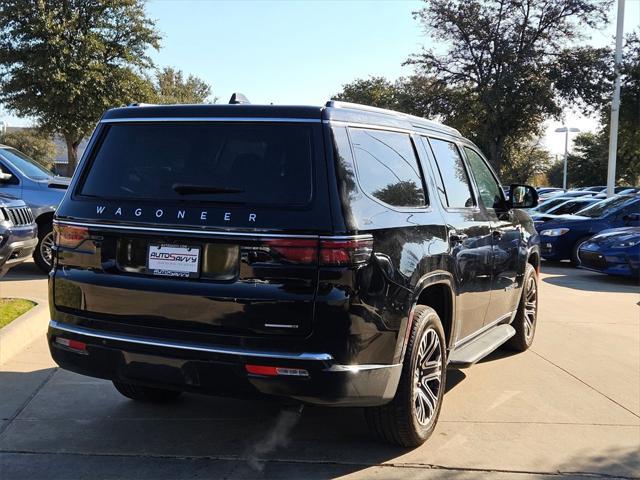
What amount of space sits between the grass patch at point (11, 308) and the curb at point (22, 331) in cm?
7

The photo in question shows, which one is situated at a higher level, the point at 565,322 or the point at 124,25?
the point at 124,25

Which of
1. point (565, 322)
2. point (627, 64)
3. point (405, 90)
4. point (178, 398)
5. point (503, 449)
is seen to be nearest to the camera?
point (503, 449)

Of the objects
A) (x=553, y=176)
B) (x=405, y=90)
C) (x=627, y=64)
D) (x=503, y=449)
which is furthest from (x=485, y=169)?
(x=553, y=176)

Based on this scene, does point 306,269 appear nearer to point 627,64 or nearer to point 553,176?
point 627,64

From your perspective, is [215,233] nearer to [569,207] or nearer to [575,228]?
[575,228]

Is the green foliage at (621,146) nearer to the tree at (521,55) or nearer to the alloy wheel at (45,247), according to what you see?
the tree at (521,55)

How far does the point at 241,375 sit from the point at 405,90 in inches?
1180

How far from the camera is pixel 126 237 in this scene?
344cm

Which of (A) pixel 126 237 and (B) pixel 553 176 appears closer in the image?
(A) pixel 126 237

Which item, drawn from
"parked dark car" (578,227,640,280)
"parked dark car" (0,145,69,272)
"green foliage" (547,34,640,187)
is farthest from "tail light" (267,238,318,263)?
"green foliage" (547,34,640,187)

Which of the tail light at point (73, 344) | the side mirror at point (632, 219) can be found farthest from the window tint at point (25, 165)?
the side mirror at point (632, 219)

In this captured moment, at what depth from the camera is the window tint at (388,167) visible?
11.6ft

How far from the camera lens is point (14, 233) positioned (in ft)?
22.0

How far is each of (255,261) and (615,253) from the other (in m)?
9.54
